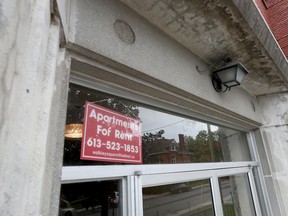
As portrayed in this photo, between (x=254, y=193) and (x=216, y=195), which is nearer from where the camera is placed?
(x=216, y=195)

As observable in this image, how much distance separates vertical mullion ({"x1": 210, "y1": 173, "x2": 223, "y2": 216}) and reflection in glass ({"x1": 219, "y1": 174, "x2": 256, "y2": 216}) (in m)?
0.14

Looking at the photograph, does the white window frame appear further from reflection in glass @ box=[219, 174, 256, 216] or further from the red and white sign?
reflection in glass @ box=[219, 174, 256, 216]

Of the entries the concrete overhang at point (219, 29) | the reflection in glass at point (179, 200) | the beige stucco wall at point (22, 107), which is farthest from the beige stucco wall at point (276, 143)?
the beige stucco wall at point (22, 107)

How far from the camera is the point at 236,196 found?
7.77ft

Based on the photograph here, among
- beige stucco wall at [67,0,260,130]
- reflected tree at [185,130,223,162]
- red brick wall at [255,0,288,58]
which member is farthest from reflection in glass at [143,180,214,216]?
red brick wall at [255,0,288,58]

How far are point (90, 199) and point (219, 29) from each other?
1.40 meters

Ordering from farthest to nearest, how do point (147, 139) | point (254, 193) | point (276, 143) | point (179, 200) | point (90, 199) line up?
point (276, 143), point (254, 193), point (179, 200), point (147, 139), point (90, 199)

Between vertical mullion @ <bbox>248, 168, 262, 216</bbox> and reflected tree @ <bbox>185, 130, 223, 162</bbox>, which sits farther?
vertical mullion @ <bbox>248, 168, 262, 216</bbox>

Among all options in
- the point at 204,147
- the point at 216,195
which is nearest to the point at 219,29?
the point at 204,147

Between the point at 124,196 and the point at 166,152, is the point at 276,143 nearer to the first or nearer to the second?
the point at 166,152

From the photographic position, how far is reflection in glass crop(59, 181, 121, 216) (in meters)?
0.89

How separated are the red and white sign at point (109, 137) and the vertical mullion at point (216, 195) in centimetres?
93

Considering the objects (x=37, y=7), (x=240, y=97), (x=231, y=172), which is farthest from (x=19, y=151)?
(x=240, y=97)

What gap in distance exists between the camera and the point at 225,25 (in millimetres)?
1468
